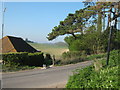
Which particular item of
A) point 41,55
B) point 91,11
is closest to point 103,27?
point 91,11

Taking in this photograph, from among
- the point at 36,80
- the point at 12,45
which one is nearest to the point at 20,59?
the point at 12,45

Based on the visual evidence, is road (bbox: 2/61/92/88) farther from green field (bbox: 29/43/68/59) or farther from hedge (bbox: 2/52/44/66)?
green field (bbox: 29/43/68/59)

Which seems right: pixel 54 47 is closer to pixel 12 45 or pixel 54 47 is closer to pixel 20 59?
pixel 12 45

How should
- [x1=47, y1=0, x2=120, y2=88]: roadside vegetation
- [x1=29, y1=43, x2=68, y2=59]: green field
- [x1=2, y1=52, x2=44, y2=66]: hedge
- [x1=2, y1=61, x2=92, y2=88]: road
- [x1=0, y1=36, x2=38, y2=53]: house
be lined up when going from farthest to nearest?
[x1=29, y1=43, x2=68, y2=59]: green field → [x1=0, y1=36, x2=38, y2=53]: house → [x1=47, y1=0, x2=120, y2=88]: roadside vegetation → [x1=2, y1=52, x2=44, y2=66]: hedge → [x1=2, y1=61, x2=92, y2=88]: road

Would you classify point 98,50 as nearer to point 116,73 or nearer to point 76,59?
point 76,59

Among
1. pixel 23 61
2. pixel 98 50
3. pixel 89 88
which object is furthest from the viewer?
pixel 98 50

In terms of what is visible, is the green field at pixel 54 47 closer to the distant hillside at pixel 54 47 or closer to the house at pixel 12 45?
the distant hillside at pixel 54 47

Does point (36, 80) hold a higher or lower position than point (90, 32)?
lower

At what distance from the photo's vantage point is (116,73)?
18.3ft

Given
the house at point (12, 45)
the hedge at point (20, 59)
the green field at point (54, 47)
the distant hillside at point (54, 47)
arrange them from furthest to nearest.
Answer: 1. the distant hillside at point (54, 47)
2. the green field at point (54, 47)
3. the house at point (12, 45)
4. the hedge at point (20, 59)

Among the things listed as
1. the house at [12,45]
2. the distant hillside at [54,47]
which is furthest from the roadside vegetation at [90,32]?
the house at [12,45]

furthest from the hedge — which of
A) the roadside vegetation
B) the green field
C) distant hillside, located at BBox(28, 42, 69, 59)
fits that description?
distant hillside, located at BBox(28, 42, 69, 59)

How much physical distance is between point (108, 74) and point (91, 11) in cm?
2190

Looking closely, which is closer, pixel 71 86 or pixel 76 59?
pixel 71 86
